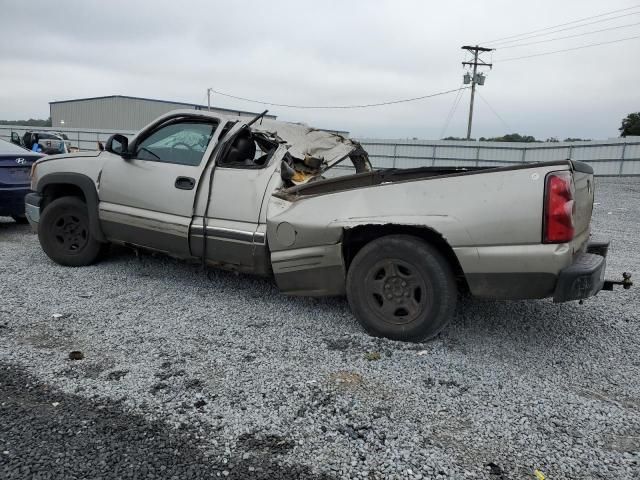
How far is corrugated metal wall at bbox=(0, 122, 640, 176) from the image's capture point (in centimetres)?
1975

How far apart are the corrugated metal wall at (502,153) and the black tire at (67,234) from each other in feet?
46.8

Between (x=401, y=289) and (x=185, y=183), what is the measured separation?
230 cm

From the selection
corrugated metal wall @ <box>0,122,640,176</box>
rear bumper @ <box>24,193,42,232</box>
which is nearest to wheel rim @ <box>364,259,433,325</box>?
rear bumper @ <box>24,193,42,232</box>

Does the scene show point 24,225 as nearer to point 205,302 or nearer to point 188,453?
point 205,302

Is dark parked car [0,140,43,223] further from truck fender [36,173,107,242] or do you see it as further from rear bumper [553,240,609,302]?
rear bumper [553,240,609,302]

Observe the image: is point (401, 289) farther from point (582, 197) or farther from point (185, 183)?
point (185, 183)

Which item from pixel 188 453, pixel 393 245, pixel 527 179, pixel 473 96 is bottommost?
pixel 188 453

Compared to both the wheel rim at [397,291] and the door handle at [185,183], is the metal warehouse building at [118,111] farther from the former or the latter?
the wheel rim at [397,291]

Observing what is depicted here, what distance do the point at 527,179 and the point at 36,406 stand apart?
321 centimetres

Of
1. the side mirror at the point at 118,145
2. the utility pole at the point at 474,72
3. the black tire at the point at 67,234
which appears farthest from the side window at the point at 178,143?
the utility pole at the point at 474,72

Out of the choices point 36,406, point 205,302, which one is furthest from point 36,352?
point 205,302

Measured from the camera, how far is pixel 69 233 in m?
5.59

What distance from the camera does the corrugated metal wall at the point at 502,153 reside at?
778 inches

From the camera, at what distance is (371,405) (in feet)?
9.39
